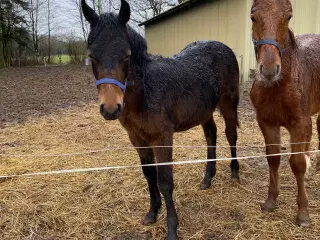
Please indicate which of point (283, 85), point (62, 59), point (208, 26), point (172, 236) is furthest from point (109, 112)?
point (62, 59)

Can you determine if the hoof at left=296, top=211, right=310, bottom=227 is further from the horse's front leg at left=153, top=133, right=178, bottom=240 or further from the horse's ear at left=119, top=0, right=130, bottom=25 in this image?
the horse's ear at left=119, top=0, right=130, bottom=25

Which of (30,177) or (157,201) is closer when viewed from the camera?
(157,201)

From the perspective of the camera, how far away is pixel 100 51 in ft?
6.56

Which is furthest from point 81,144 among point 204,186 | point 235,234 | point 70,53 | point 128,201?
point 70,53

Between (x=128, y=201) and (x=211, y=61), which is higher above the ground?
(x=211, y=61)

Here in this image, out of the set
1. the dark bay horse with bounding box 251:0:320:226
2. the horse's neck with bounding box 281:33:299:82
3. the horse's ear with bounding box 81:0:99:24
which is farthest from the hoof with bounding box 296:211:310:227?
the horse's ear with bounding box 81:0:99:24

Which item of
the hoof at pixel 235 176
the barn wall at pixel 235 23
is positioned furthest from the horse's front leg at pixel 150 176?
the barn wall at pixel 235 23

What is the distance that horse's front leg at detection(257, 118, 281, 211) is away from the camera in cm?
268

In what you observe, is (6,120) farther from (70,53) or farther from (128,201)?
(70,53)

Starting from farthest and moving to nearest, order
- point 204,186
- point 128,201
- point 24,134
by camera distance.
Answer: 1. point 24,134
2. point 204,186
3. point 128,201

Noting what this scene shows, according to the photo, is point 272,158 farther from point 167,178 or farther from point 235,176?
point 167,178

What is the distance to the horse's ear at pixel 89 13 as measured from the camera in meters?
2.11

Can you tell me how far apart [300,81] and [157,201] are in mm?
1701

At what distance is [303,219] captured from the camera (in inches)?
103
